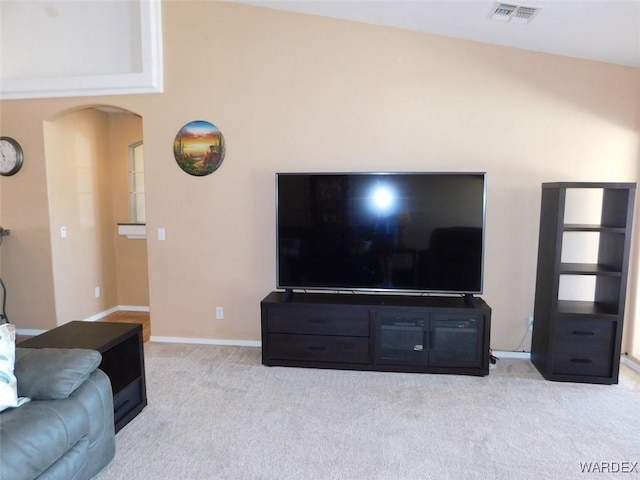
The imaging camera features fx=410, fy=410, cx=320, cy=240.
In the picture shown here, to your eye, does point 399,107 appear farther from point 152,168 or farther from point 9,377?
point 9,377

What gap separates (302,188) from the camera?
338 centimetres

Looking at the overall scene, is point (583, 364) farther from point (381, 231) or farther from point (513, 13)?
point (513, 13)

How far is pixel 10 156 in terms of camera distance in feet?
13.2

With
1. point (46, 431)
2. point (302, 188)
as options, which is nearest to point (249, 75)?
point (302, 188)

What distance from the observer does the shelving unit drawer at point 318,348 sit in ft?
10.8

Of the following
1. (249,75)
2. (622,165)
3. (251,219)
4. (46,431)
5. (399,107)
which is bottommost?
(46,431)

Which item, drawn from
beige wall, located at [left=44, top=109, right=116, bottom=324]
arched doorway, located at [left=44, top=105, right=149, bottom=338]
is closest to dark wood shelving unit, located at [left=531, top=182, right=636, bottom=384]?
arched doorway, located at [left=44, top=105, right=149, bottom=338]

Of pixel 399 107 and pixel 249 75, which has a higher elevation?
pixel 249 75

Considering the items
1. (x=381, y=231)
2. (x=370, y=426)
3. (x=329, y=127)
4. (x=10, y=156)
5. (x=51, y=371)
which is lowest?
(x=370, y=426)

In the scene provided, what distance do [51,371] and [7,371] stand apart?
0.17 metres

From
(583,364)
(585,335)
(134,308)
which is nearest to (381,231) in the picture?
(585,335)

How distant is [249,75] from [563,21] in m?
2.41

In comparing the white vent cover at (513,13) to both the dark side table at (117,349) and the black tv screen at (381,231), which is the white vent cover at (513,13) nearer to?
the black tv screen at (381,231)

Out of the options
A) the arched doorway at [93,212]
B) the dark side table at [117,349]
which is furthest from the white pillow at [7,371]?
the arched doorway at [93,212]
